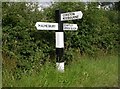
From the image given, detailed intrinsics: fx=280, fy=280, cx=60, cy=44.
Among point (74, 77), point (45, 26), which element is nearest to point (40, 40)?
point (45, 26)

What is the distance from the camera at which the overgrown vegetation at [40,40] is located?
6164 mm

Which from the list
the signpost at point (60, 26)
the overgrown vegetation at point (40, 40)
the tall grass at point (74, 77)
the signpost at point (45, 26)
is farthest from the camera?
the signpost at point (60, 26)

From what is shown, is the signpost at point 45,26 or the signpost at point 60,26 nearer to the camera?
the signpost at point 45,26

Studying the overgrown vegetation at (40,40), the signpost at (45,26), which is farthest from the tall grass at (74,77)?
the signpost at (45,26)

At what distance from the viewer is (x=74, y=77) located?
5.77 meters

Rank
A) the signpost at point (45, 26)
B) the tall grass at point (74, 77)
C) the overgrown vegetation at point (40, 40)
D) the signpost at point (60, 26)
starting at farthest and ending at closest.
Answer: the signpost at point (60, 26) → the signpost at point (45, 26) → the overgrown vegetation at point (40, 40) → the tall grass at point (74, 77)

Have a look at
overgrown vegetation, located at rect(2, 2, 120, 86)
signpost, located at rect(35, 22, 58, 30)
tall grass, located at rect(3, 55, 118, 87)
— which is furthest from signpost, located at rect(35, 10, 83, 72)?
tall grass, located at rect(3, 55, 118, 87)

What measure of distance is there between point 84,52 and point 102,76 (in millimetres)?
2465

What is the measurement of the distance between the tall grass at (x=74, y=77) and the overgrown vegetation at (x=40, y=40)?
31 mm

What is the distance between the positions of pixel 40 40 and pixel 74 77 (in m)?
1.90

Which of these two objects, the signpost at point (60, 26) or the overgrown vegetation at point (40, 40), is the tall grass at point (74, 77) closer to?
the overgrown vegetation at point (40, 40)

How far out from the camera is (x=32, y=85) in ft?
16.3

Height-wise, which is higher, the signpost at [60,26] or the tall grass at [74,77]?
the signpost at [60,26]

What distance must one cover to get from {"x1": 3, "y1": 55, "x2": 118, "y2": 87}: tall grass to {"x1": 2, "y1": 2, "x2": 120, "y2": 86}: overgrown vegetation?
0.10 feet
